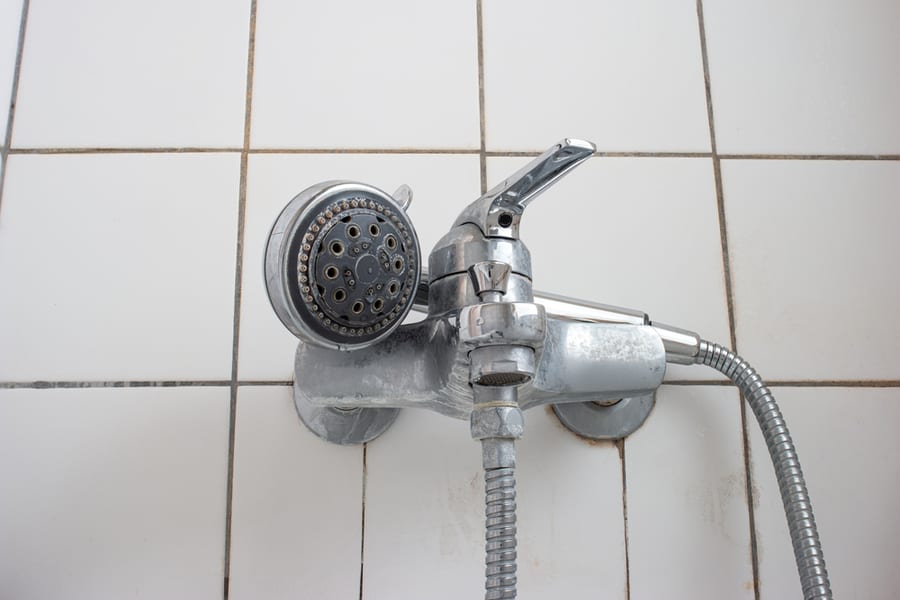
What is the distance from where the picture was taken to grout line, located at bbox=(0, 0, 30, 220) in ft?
1.88

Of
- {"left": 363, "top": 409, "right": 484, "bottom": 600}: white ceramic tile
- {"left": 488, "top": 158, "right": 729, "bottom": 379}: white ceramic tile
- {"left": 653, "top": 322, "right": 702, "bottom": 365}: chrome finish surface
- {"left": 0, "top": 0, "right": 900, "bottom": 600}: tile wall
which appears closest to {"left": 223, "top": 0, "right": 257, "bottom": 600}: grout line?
{"left": 0, "top": 0, "right": 900, "bottom": 600}: tile wall

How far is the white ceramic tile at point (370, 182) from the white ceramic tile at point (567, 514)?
0.58 feet

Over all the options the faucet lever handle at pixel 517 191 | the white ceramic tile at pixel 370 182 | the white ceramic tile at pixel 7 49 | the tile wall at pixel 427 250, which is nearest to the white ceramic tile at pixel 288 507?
the tile wall at pixel 427 250

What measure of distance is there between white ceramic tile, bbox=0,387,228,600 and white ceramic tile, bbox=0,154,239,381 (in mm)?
25

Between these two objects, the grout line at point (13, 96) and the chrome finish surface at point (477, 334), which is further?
the grout line at point (13, 96)

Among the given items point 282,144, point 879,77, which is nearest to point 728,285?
point 879,77

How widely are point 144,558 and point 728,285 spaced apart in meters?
0.50

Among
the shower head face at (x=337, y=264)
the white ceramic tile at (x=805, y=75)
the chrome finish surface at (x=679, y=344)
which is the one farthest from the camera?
the white ceramic tile at (x=805, y=75)

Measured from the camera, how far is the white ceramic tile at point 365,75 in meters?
0.58

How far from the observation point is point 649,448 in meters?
0.54

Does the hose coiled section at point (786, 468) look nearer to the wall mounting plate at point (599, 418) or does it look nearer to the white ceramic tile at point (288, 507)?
the wall mounting plate at point (599, 418)

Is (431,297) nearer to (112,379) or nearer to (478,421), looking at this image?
(478,421)

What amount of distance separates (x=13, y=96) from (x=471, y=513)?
51cm

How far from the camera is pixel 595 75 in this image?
606 mm
